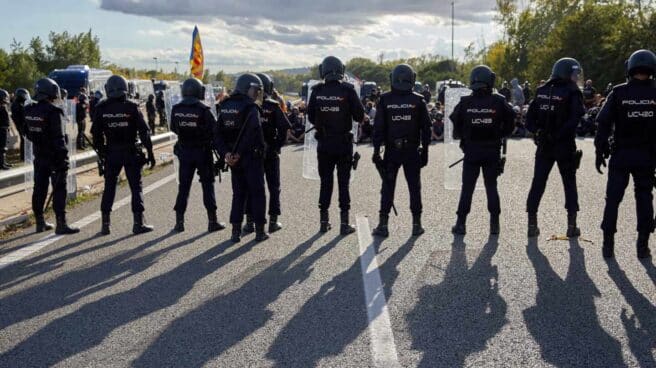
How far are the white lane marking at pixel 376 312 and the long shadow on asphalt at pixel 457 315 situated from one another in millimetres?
164

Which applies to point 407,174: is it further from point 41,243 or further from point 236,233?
point 41,243

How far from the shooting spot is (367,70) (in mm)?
154500

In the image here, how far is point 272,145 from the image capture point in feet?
25.3

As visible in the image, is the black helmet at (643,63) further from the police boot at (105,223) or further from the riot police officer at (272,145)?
the police boot at (105,223)

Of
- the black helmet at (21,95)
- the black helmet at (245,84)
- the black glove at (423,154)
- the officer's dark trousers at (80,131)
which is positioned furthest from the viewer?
the officer's dark trousers at (80,131)

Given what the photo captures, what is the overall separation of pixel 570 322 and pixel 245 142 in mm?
3915

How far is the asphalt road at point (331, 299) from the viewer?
389 centimetres

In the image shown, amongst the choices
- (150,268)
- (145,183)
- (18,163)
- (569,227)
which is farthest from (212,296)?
(18,163)

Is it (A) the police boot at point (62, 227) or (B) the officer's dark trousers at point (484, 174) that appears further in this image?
(A) the police boot at point (62, 227)

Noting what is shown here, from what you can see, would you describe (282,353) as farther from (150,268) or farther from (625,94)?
(625,94)

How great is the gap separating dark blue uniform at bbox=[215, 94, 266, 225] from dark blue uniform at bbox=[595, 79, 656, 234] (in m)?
3.43

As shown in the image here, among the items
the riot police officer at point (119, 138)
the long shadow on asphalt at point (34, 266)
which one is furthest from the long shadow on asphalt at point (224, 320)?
the riot police officer at point (119, 138)

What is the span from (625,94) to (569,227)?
1619 millimetres

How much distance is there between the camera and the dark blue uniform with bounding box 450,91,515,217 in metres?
6.94
